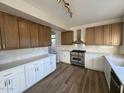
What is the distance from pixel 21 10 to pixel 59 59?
14.4 feet

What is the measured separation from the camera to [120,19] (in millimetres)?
3562

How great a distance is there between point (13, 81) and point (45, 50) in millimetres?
2374

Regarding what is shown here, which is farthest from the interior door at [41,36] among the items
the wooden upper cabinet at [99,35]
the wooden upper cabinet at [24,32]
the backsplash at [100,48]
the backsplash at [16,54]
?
the wooden upper cabinet at [99,35]

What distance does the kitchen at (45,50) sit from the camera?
1961mm

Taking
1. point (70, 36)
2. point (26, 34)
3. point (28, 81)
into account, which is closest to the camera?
point (28, 81)

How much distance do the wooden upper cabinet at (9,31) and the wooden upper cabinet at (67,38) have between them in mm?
3503

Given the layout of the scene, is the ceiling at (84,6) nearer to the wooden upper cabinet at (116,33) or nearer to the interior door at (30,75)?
the wooden upper cabinet at (116,33)

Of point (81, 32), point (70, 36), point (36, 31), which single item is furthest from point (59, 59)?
point (36, 31)

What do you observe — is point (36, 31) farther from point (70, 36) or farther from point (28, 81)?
point (70, 36)

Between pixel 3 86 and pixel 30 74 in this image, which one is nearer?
pixel 3 86

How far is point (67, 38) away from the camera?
541 cm

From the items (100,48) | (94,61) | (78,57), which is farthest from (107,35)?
(78,57)

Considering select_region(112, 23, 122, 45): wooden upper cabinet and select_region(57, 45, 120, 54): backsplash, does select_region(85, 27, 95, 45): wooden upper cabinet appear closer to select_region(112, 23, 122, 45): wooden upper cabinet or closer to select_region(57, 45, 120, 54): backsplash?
select_region(57, 45, 120, 54): backsplash

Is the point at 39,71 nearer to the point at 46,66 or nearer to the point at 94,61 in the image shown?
the point at 46,66
